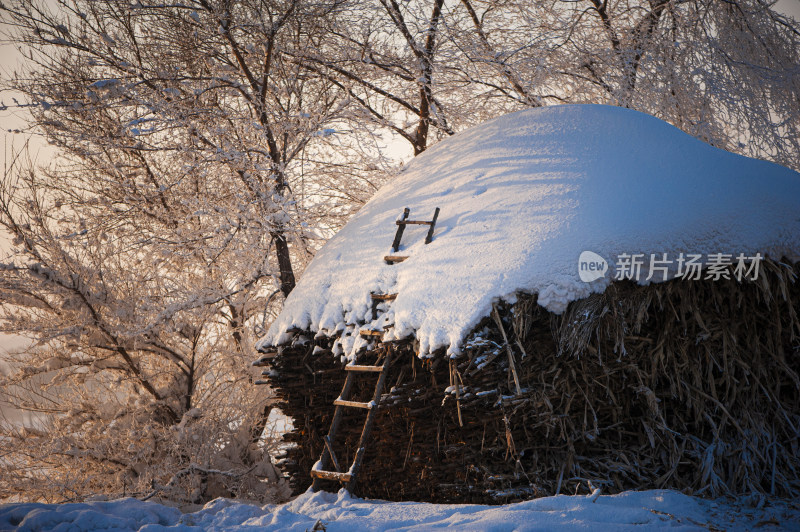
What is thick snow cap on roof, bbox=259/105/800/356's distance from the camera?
5.00 m

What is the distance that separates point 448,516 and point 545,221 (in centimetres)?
280

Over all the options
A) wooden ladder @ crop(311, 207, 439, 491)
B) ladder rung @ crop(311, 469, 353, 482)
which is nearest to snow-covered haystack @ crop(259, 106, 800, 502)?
wooden ladder @ crop(311, 207, 439, 491)

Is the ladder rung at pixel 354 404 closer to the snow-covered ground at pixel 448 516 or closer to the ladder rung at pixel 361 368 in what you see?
the ladder rung at pixel 361 368

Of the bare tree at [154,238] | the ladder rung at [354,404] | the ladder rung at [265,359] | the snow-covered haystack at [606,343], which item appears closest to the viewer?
the snow-covered haystack at [606,343]

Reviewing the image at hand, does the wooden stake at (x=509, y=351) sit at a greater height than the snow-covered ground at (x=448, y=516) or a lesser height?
greater

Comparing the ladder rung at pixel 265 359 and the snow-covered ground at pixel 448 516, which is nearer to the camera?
the snow-covered ground at pixel 448 516

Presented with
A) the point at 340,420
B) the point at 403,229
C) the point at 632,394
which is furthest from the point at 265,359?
the point at 632,394

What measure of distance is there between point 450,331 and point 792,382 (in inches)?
126

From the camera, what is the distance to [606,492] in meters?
4.76

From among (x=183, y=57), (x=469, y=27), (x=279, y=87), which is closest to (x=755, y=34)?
(x=469, y=27)

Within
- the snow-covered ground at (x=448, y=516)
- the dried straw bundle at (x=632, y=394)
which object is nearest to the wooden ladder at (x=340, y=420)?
the snow-covered ground at (x=448, y=516)

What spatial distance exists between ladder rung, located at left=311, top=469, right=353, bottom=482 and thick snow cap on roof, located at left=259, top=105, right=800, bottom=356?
131cm

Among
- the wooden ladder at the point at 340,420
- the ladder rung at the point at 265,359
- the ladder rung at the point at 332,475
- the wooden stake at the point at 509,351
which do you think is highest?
the wooden stake at the point at 509,351

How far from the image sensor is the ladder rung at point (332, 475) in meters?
5.48
